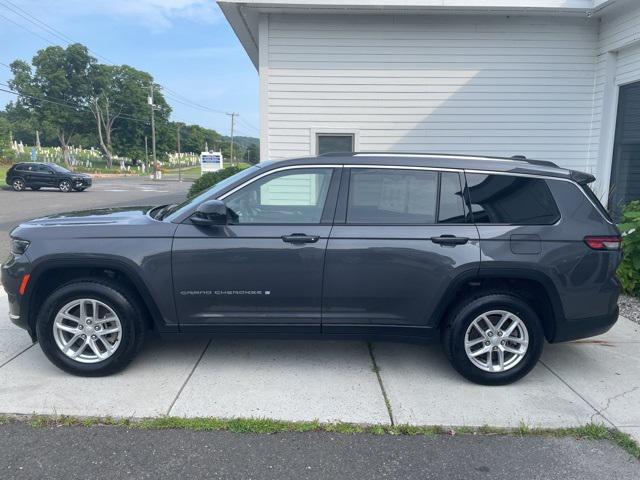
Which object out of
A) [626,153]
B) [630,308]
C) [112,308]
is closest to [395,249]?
[112,308]

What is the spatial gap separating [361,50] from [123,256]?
646 cm

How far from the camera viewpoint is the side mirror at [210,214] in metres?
3.72

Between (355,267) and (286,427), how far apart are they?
49.4 inches

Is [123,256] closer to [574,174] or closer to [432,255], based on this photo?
[432,255]

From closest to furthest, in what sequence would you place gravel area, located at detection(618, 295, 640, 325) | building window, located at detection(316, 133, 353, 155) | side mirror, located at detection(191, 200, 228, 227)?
side mirror, located at detection(191, 200, 228, 227) < gravel area, located at detection(618, 295, 640, 325) < building window, located at detection(316, 133, 353, 155)

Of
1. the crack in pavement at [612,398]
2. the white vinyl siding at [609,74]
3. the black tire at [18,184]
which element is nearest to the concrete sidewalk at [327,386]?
the crack in pavement at [612,398]

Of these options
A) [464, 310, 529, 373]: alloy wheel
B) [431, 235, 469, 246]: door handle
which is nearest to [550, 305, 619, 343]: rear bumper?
[464, 310, 529, 373]: alloy wheel

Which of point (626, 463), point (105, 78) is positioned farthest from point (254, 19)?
point (105, 78)

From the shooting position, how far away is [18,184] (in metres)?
26.2

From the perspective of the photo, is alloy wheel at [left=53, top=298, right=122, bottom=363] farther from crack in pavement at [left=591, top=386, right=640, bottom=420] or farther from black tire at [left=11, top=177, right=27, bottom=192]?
black tire at [left=11, top=177, right=27, bottom=192]

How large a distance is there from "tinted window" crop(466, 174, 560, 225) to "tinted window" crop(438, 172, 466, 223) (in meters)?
0.09

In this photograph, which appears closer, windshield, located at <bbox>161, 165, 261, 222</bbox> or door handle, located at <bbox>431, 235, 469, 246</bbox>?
door handle, located at <bbox>431, 235, 469, 246</bbox>

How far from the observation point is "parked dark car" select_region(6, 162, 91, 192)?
26062 mm

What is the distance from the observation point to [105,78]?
215 feet
